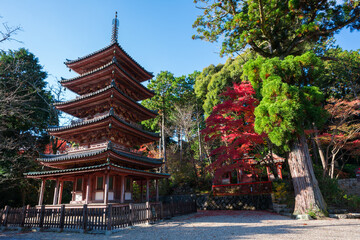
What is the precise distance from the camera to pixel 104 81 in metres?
15.1

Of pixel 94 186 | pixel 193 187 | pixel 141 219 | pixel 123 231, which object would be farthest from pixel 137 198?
pixel 123 231

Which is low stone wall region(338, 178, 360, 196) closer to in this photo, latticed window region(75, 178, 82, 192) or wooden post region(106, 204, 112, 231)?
wooden post region(106, 204, 112, 231)

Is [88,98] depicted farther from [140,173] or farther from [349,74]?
[349,74]

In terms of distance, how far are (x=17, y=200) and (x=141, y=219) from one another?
49.6 ft

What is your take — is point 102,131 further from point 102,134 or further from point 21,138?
point 21,138

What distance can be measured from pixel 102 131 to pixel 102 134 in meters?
→ 0.22

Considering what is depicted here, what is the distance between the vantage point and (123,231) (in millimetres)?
8148

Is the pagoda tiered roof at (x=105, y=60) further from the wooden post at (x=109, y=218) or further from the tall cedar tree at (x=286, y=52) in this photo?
the wooden post at (x=109, y=218)

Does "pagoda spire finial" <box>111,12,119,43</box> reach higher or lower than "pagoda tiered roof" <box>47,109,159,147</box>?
higher

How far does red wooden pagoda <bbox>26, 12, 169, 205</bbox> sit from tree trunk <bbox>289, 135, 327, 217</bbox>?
844 centimetres

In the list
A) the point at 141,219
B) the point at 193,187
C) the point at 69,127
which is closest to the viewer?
the point at 141,219

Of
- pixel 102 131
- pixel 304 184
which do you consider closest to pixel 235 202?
pixel 304 184

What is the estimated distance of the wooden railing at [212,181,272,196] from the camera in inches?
633

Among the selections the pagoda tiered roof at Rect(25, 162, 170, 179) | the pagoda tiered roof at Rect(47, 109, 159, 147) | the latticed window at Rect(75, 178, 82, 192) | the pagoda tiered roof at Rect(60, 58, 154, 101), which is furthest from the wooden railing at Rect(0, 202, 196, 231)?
the pagoda tiered roof at Rect(60, 58, 154, 101)
